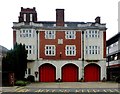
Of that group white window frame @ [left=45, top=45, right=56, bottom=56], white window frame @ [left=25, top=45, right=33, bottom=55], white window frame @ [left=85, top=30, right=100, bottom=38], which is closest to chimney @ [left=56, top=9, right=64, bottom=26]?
white window frame @ [left=45, top=45, right=56, bottom=56]

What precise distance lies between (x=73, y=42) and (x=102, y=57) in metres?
5.91

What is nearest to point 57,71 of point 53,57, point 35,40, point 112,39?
point 53,57

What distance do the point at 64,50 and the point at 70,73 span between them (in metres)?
4.29

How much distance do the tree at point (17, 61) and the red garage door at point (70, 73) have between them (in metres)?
10.6

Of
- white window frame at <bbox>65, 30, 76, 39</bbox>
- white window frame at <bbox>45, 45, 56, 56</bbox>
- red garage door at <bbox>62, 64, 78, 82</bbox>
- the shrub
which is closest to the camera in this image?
the shrub

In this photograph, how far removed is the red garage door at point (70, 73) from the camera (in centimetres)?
6688

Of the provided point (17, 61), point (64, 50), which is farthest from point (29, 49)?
point (17, 61)

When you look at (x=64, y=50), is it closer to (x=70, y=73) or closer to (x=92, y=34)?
(x=70, y=73)

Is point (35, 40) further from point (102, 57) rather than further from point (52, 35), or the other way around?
point (102, 57)

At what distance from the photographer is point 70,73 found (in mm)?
67125

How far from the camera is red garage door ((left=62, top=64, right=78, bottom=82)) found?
219ft

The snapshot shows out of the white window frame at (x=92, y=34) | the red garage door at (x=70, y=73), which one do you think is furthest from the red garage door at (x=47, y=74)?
the white window frame at (x=92, y=34)

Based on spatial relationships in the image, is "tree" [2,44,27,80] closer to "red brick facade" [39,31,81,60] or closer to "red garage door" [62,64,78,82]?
"red brick facade" [39,31,81,60]

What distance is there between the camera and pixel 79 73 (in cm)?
6669
